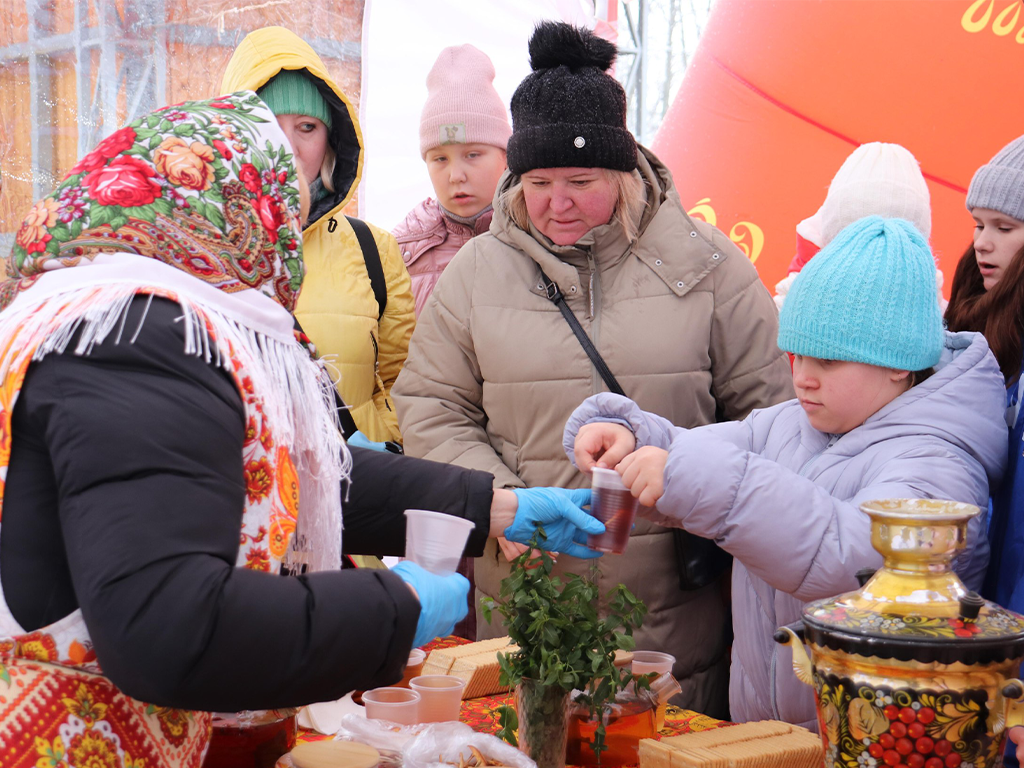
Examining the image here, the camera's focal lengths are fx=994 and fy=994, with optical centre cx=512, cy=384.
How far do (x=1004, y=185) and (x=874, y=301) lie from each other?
1142 mm

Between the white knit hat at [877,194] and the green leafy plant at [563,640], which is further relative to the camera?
the white knit hat at [877,194]

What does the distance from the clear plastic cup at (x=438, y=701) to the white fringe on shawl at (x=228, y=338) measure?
296 mm

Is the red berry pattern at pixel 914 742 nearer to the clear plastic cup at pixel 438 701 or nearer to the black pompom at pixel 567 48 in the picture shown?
the clear plastic cup at pixel 438 701

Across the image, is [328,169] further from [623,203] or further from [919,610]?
[919,610]

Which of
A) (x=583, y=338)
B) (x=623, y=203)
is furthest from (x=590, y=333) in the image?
(x=623, y=203)

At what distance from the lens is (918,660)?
1000 millimetres

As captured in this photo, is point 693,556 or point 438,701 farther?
point 693,556

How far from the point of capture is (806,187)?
414cm

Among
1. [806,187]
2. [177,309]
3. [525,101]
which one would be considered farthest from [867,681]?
[806,187]

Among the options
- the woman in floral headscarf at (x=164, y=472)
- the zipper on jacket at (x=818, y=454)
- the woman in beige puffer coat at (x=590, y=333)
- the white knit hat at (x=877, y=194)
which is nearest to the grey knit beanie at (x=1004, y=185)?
the white knit hat at (x=877, y=194)

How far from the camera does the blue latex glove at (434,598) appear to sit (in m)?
1.11

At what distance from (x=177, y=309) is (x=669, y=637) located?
1.44 m

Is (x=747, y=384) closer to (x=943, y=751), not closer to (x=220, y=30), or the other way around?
(x=943, y=751)

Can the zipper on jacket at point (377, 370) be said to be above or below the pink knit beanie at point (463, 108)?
below
